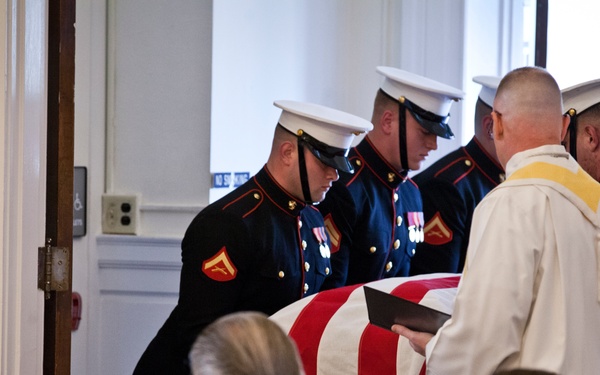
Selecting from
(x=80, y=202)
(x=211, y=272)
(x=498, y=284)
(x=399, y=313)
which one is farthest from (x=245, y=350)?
(x=80, y=202)

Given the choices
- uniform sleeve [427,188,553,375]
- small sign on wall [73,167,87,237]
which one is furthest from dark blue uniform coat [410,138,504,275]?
uniform sleeve [427,188,553,375]

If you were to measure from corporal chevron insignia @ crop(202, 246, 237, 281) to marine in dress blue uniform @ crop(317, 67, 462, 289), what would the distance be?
702mm

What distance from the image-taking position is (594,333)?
222 centimetres

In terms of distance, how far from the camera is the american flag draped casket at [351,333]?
100 inches

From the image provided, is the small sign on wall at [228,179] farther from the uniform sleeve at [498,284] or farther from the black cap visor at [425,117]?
the uniform sleeve at [498,284]

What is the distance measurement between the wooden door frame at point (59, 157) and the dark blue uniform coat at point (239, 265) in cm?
44

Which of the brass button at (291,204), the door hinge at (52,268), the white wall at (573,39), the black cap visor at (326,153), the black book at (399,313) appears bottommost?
the black book at (399,313)

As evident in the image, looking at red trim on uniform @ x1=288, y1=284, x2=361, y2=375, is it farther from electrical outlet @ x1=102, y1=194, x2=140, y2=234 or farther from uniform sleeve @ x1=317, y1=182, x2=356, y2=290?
electrical outlet @ x1=102, y1=194, x2=140, y2=234

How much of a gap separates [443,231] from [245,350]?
2.64 metres

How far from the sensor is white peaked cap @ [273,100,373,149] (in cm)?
319

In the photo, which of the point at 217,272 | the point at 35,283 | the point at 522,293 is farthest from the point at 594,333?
the point at 35,283

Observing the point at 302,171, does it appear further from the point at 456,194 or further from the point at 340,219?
the point at 456,194

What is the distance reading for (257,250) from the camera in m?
3.01

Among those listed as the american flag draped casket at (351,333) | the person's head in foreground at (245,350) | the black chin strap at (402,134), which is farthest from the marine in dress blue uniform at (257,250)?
the person's head in foreground at (245,350)
